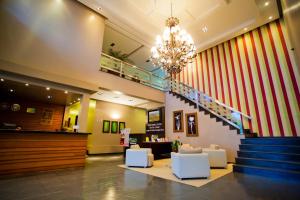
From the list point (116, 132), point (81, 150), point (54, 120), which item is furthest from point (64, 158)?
point (116, 132)

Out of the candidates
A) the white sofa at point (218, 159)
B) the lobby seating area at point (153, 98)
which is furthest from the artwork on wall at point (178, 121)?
the white sofa at point (218, 159)

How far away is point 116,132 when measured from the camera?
1012 cm

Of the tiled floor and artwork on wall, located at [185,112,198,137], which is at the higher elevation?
artwork on wall, located at [185,112,198,137]

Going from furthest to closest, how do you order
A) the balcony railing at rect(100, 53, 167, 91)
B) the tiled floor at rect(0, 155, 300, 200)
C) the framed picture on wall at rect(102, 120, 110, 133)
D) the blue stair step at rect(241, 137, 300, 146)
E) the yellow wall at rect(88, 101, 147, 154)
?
the framed picture on wall at rect(102, 120, 110, 133) < the yellow wall at rect(88, 101, 147, 154) < the balcony railing at rect(100, 53, 167, 91) < the blue stair step at rect(241, 137, 300, 146) < the tiled floor at rect(0, 155, 300, 200)

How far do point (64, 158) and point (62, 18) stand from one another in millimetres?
5295

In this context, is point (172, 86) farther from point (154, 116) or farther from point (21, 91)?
point (21, 91)

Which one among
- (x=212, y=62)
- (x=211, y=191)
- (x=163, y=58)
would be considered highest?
(x=212, y=62)

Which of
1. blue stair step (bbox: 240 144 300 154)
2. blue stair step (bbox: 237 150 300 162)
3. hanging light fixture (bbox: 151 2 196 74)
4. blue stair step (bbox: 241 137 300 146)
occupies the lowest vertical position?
blue stair step (bbox: 237 150 300 162)

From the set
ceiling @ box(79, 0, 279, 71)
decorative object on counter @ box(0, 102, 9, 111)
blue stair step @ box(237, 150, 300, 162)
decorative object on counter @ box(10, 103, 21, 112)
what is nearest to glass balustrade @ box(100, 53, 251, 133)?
blue stair step @ box(237, 150, 300, 162)

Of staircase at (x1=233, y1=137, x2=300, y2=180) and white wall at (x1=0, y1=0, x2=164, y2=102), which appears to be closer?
staircase at (x1=233, y1=137, x2=300, y2=180)

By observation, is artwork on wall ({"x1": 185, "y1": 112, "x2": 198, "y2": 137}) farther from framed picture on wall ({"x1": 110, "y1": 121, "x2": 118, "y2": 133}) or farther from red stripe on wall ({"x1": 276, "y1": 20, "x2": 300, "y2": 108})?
framed picture on wall ({"x1": 110, "y1": 121, "x2": 118, "y2": 133})

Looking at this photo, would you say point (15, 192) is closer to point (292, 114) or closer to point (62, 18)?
point (62, 18)

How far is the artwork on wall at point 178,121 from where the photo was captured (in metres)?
8.29

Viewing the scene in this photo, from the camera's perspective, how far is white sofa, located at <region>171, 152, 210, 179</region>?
373cm
